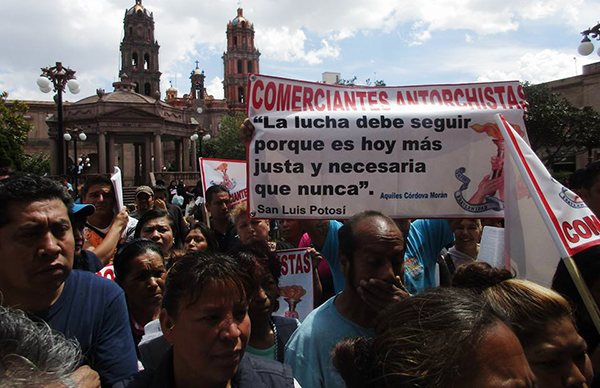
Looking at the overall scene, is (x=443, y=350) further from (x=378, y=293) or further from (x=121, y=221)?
(x=121, y=221)

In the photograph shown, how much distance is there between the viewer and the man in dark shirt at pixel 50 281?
215 centimetres

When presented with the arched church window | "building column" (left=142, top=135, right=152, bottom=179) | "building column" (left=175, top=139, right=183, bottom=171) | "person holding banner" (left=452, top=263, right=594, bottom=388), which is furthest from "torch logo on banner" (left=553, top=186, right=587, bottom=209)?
the arched church window

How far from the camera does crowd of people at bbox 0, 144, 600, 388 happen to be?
1.42 m

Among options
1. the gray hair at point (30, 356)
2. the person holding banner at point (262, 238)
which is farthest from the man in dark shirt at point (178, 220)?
the gray hair at point (30, 356)

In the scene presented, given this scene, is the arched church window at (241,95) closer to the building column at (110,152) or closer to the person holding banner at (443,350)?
the building column at (110,152)

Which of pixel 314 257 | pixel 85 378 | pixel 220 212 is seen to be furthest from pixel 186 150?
pixel 85 378

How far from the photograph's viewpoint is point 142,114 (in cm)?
4625

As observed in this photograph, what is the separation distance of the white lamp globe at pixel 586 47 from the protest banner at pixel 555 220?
8741mm

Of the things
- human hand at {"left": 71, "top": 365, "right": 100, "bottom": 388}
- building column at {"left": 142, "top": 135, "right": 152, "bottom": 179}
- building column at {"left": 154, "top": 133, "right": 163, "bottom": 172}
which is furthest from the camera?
building column at {"left": 142, "top": 135, "right": 152, "bottom": 179}

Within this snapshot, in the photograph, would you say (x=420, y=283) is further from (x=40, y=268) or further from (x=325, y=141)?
(x=40, y=268)

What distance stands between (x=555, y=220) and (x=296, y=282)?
2.06m

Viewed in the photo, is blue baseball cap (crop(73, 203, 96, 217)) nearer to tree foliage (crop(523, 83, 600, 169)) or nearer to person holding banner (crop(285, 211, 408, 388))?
person holding banner (crop(285, 211, 408, 388))

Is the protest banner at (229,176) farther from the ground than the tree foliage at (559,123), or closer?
closer

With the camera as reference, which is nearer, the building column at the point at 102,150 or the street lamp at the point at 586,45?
the street lamp at the point at 586,45
